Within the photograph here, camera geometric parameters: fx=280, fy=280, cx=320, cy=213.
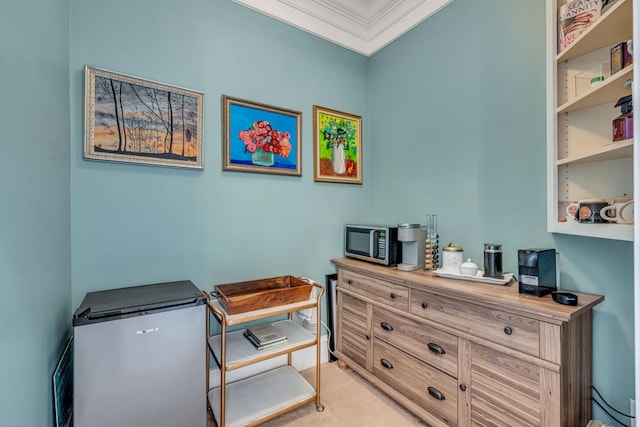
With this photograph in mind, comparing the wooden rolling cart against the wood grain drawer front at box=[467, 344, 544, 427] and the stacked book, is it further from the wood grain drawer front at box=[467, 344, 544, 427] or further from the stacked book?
the wood grain drawer front at box=[467, 344, 544, 427]

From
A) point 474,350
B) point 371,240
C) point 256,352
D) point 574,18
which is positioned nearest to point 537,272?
point 474,350

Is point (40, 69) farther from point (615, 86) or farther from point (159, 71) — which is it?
point (615, 86)

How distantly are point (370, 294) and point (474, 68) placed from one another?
176 cm

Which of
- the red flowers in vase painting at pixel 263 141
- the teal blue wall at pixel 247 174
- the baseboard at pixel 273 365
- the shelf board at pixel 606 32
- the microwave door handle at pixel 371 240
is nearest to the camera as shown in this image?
the teal blue wall at pixel 247 174

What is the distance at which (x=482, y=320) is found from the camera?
141 cm

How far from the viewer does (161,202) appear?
70.3 inches

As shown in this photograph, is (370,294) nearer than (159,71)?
No

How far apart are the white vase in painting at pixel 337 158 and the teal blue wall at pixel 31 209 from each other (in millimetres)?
1813

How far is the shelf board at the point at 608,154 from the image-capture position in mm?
1094

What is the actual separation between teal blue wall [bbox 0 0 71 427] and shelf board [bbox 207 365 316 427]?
865mm

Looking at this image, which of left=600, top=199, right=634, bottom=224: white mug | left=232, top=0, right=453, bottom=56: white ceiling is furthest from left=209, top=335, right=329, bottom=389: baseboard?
left=232, top=0, right=453, bottom=56: white ceiling

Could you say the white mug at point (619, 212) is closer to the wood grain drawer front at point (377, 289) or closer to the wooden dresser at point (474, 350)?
the wooden dresser at point (474, 350)

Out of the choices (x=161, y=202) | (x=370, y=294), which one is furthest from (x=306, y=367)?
(x=161, y=202)

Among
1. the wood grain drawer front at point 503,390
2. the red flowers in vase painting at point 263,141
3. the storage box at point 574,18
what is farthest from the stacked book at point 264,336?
the storage box at point 574,18
